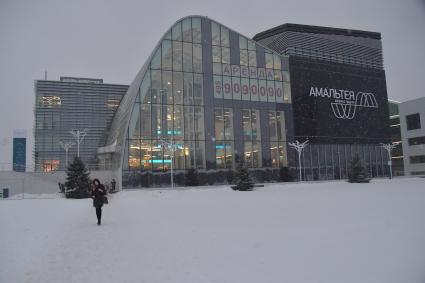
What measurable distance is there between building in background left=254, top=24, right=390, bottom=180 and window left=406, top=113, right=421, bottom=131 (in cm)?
1409

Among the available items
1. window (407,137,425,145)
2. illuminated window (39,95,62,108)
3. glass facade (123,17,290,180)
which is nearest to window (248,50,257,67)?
glass facade (123,17,290,180)

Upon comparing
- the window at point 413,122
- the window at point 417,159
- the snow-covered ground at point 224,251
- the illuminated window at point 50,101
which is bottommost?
the snow-covered ground at point 224,251

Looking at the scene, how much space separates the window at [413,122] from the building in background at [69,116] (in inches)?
2397

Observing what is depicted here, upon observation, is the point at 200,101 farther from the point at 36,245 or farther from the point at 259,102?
the point at 36,245

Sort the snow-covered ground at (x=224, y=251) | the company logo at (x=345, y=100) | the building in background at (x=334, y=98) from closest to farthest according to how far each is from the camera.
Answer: the snow-covered ground at (x=224, y=251) → the building in background at (x=334, y=98) → the company logo at (x=345, y=100)

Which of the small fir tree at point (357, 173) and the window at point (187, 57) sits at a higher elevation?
the window at point (187, 57)

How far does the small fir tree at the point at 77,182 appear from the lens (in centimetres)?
3128

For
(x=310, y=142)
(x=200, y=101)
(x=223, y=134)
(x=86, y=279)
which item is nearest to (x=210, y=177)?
(x=223, y=134)

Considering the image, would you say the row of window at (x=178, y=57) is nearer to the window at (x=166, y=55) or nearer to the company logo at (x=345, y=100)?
the window at (x=166, y=55)

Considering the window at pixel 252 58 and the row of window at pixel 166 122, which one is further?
the window at pixel 252 58

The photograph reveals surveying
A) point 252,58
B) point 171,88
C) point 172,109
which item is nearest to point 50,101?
point 171,88

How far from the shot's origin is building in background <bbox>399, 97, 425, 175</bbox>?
68.1 metres

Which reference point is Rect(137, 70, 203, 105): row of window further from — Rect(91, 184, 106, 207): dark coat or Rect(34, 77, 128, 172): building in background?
Rect(34, 77, 128, 172): building in background

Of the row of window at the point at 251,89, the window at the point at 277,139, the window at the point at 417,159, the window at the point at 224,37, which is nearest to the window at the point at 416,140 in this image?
the window at the point at 417,159
